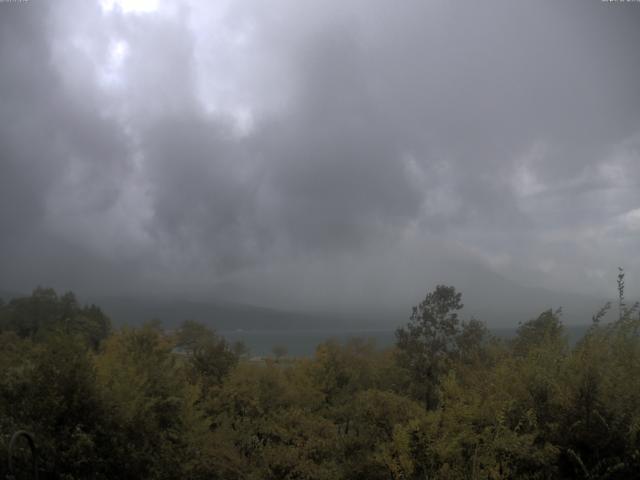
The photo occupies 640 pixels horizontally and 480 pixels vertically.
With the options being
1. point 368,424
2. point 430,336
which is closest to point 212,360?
point 430,336

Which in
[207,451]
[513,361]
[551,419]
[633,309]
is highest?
[633,309]

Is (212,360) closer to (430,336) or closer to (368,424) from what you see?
(430,336)

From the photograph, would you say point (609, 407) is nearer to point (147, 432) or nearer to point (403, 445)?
point (403, 445)

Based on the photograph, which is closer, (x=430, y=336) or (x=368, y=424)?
(x=368, y=424)

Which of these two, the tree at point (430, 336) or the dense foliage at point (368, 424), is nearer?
the dense foliage at point (368, 424)

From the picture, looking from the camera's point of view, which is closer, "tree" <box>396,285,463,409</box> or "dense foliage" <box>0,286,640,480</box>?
"dense foliage" <box>0,286,640,480</box>

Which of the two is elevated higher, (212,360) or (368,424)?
(212,360)

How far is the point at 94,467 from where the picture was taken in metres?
12.9

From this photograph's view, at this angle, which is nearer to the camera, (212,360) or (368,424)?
Answer: (368,424)

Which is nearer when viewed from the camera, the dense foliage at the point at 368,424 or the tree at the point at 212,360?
the dense foliage at the point at 368,424

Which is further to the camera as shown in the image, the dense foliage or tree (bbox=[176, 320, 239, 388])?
Answer: tree (bbox=[176, 320, 239, 388])

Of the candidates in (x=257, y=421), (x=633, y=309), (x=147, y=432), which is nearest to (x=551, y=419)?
(x=633, y=309)

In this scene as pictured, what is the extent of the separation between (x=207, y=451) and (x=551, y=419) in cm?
1180

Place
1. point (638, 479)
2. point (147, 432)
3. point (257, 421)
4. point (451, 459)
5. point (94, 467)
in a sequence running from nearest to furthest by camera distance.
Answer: point (638, 479)
point (451, 459)
point (94, 467)
point (147, 432)
point (257, 421)
